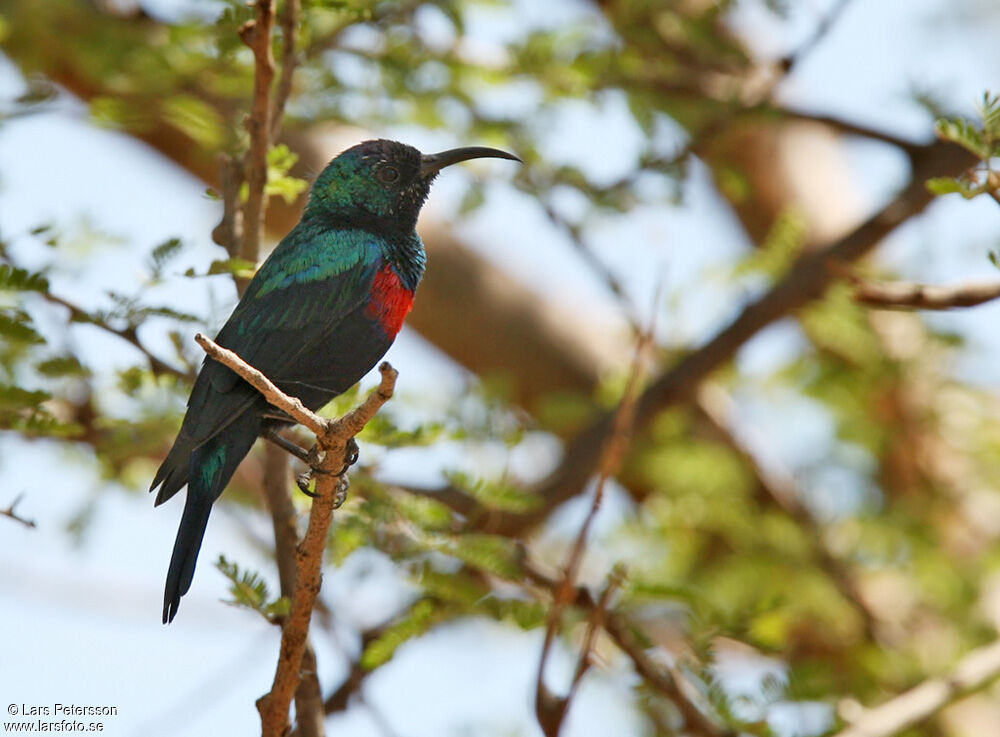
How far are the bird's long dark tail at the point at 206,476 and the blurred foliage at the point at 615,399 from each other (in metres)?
0.15

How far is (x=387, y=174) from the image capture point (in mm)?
3834

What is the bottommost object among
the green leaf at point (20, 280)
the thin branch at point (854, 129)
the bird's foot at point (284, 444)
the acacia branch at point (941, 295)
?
the bird's foot at point (284, 444)

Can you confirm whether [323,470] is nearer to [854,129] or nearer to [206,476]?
[206,476]

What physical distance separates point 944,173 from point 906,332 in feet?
3.96

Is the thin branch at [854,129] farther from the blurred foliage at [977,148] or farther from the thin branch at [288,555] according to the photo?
the thin branch at [288,555]

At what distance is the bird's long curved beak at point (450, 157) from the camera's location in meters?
3.76

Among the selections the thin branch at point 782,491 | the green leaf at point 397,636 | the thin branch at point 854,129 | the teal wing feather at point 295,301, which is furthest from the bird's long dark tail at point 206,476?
the thin branch at point 782,491

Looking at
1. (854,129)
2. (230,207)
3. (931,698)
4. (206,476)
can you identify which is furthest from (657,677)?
(854,129)

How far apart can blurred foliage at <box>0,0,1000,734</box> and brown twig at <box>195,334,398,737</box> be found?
0.85 feet

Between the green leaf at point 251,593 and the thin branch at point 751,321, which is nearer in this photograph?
the green leaf at point 251,593

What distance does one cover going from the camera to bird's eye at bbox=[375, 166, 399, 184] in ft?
12.5

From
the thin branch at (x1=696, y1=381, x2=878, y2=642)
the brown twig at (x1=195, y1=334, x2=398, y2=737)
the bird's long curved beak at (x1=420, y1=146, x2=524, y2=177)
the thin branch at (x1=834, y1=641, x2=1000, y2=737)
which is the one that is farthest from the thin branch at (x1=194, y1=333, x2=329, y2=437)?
the thin branch at (x1=696, y1=381, x2=878, y2=642)

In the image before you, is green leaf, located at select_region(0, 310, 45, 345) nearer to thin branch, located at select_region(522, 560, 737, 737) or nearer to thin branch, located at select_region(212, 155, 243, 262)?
Result: thin branch, located at select_region(212, 155, 243, 262)

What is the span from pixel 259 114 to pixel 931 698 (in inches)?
124
